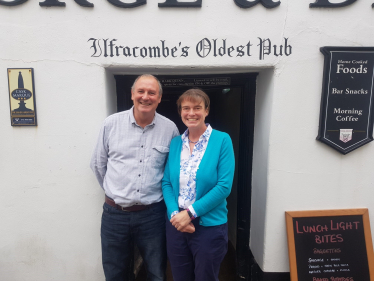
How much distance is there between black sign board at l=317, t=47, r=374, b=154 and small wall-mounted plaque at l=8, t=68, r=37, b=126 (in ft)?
8.42

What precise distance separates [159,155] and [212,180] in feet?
1.56

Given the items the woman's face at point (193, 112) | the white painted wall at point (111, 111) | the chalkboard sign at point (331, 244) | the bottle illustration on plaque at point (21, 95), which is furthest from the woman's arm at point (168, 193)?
the bottle illustration on plaque at point (21, 95)

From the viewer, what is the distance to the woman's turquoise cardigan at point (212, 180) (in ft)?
5.67

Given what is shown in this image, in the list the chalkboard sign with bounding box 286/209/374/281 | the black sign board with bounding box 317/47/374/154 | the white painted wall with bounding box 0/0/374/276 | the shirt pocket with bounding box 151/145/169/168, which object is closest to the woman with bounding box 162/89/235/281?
the shirt pocket with bounding box 151/145/169/168

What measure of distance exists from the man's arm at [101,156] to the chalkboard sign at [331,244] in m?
1.73

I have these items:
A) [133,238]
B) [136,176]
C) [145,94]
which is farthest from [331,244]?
[145,94]

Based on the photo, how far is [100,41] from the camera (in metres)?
2.15

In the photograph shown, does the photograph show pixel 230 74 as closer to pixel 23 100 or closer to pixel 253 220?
pixel 253 220

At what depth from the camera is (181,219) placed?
1721 millimetres

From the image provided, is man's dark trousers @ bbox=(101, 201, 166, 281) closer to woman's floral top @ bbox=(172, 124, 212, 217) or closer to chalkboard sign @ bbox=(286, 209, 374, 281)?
woman's floral top @ bbox=(172, 124, 212, 217)

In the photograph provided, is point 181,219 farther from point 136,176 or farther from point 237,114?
point 237,114

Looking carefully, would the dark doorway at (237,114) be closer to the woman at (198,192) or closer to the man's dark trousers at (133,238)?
the woman at (198,192)

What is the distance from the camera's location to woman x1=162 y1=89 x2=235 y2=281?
1.74 meters

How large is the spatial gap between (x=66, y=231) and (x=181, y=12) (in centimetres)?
225
